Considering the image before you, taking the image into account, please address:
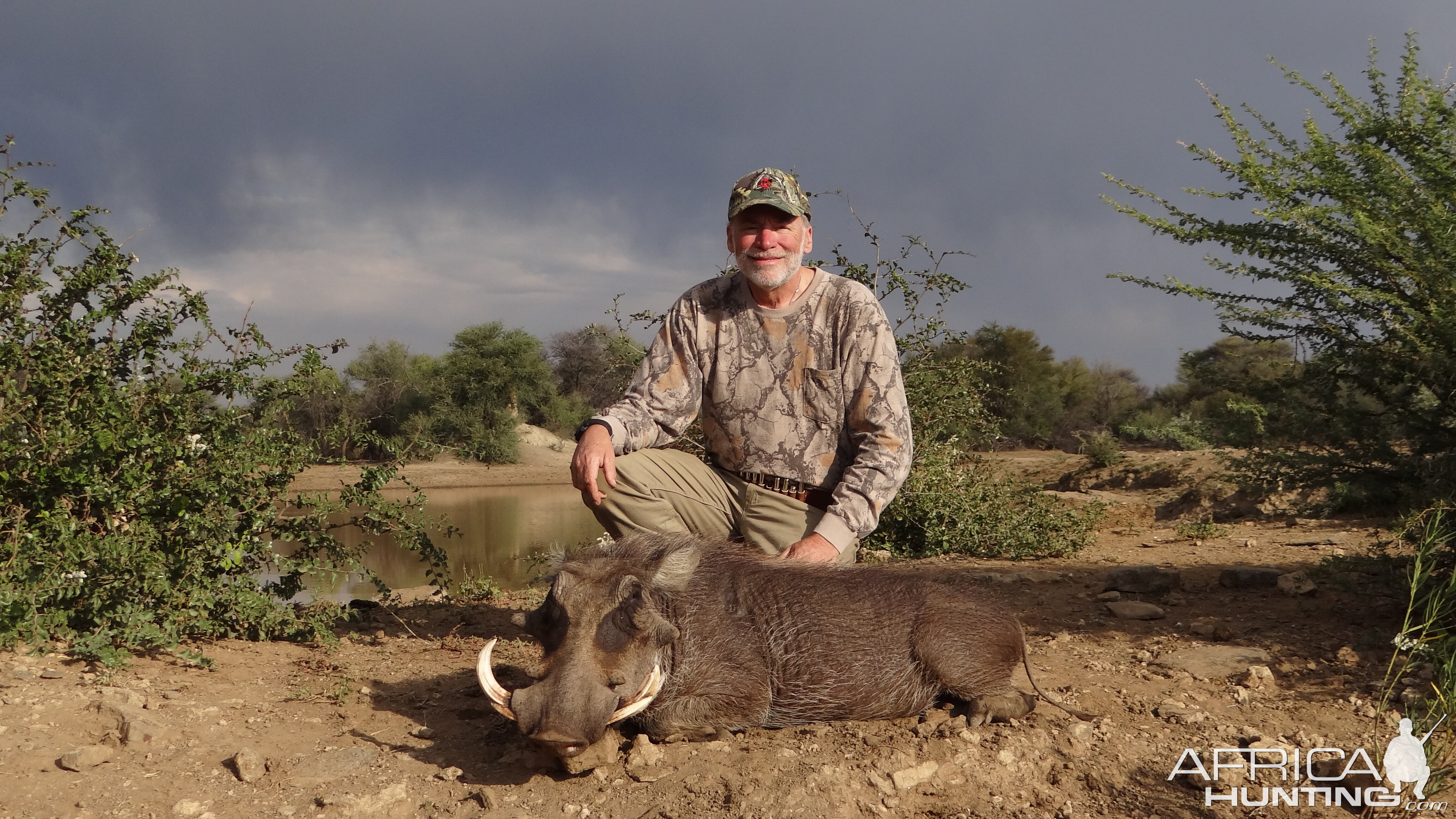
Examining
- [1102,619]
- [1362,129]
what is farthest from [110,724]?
[1362,129]

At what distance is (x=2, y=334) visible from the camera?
4594 millimetres

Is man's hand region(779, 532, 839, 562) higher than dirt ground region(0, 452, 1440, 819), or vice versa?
man's hand region(779, 532, 839, 562)

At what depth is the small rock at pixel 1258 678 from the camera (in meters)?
3.57

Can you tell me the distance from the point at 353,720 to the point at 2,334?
2802 millimetres

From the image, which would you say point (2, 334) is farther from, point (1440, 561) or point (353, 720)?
point (1440, 561)

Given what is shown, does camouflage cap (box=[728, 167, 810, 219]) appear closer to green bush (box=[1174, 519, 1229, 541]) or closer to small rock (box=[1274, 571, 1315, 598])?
small rock (box=[1274, 571, 1315, 598])

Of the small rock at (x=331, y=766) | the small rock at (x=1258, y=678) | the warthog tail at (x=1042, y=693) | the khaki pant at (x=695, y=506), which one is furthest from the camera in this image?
the khaki pant at (x=695, y=506)

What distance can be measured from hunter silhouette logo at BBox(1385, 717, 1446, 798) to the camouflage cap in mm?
2806

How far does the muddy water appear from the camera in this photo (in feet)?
30.7

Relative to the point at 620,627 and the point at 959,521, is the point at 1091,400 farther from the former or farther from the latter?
the point at 620,627

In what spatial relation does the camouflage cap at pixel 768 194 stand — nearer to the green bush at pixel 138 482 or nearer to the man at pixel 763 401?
the man at pixel 763 401

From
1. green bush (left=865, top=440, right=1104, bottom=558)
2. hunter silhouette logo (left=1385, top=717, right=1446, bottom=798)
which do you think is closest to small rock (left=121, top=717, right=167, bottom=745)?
hunter silhouette logo (left=1385, top=717, right=1446, bottom=798)

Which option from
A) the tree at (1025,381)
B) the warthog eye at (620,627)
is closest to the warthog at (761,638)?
the warthog eye at (620,627)

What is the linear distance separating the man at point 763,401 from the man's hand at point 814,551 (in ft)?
1.09
